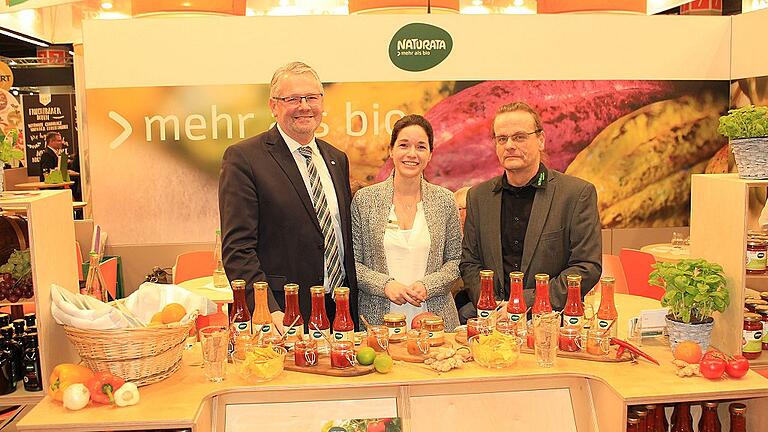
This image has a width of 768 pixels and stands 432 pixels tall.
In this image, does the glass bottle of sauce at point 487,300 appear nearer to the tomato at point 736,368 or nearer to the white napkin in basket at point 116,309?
the tomato at point 736,368

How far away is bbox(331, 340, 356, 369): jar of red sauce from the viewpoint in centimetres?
238

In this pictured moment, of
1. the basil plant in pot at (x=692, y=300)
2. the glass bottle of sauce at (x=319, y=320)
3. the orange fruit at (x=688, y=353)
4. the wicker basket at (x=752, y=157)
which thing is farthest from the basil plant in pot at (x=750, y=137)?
the glass bottle of sauce at (x=319, y=320)

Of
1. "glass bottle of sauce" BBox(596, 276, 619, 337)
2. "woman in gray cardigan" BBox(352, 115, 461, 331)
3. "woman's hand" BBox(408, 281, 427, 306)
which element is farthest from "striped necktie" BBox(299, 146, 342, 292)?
"glass bottle of sauce" BBox(596, 276, 619, 337)

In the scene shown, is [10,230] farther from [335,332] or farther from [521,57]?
[521,57]

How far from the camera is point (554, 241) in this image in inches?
115

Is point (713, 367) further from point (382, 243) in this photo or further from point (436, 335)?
point (382, 243)

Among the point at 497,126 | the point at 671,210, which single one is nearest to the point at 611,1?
the point at 671,210

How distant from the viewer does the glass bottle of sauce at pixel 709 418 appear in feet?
7.89

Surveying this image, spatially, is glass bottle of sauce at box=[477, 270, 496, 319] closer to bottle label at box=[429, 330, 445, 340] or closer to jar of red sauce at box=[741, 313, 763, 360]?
bottle label at box=[429, 330, 445, 340]

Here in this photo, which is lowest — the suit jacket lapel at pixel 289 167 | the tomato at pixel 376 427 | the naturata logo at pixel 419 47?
the tomato at pixel 376 427

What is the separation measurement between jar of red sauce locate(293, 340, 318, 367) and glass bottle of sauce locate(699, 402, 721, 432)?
4.28 feet

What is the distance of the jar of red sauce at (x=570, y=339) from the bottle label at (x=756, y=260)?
0.76 m

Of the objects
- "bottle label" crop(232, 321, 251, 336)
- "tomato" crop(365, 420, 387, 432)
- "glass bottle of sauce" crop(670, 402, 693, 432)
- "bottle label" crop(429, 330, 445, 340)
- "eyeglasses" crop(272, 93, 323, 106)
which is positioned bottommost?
"glass bottle of sauce" crop(670, 402, 693, 432)

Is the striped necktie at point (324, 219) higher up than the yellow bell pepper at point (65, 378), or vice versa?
the striped necktie at point (324, 219)
